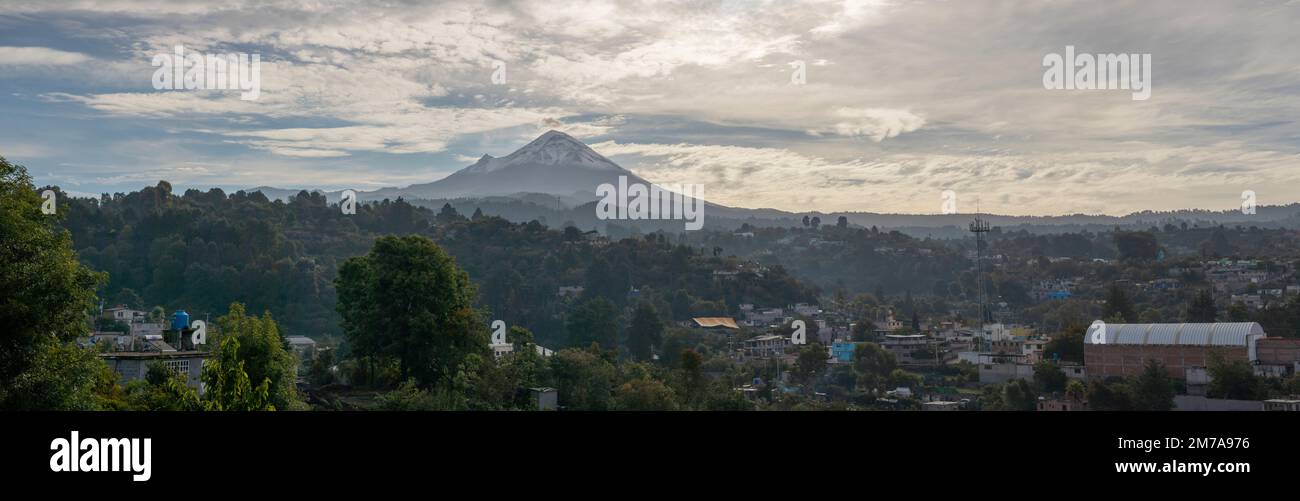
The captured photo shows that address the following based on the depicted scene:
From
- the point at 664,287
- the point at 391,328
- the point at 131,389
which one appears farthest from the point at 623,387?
the point at 664,287

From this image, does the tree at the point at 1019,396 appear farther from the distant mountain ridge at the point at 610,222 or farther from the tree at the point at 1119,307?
the distant mountain ridge at the point at 610,222

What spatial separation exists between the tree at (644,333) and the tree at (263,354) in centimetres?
3493

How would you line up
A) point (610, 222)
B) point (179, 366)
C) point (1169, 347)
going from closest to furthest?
point (179, 366) < point (1169, 347) < point (610, 222)

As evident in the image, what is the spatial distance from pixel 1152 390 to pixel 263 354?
27052mm

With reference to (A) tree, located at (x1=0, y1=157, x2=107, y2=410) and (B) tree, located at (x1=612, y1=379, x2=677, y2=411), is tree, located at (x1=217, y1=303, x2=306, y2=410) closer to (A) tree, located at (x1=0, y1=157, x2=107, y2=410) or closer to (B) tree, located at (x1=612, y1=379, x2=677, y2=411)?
(A) tree, located at (x1=0, y1=157, x2=107, y2=410)

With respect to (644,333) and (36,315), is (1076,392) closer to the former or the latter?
(644,333)

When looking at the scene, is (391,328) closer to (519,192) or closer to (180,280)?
(180,280)

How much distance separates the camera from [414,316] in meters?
20.7

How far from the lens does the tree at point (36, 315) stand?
10.6m

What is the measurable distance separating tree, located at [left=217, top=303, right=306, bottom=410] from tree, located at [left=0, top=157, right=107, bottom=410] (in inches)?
72.4

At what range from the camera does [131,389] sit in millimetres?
13961

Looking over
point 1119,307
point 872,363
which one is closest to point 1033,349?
point 872,363

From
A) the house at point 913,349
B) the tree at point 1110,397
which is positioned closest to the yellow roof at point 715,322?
the house at point 913,349
